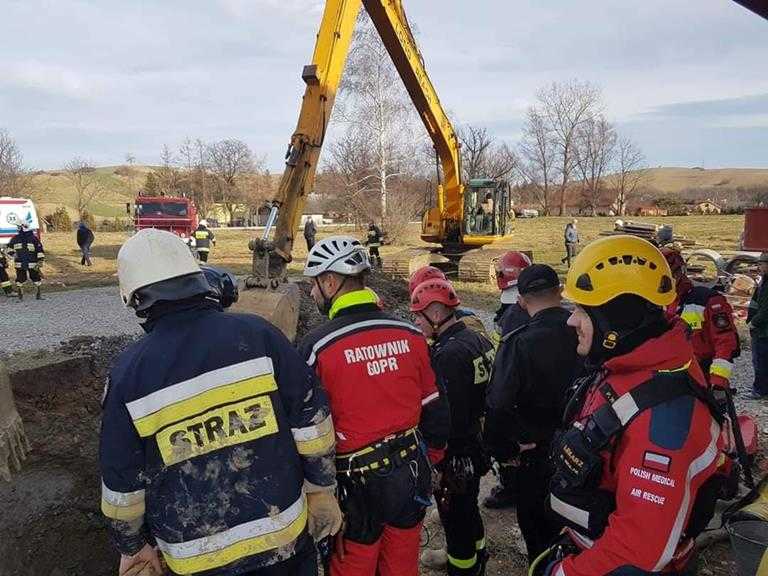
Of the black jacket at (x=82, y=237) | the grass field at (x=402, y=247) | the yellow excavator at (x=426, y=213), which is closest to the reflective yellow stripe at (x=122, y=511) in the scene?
the yellow excavator at (x=426, y=213)

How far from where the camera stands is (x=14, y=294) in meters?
14.1

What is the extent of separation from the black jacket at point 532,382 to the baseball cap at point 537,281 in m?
0.13

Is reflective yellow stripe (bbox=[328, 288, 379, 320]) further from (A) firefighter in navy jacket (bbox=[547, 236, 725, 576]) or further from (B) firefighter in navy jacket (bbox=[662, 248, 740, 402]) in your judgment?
(B) firefighter in navy jacket (bbox=[662, 248, 740, 402])

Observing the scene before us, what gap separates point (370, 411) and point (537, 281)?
1228 mm

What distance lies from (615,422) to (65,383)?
4063 millimetres

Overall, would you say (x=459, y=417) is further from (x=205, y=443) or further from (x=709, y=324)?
(x=709, y=324)

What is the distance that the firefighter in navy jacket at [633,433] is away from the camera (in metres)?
1.52

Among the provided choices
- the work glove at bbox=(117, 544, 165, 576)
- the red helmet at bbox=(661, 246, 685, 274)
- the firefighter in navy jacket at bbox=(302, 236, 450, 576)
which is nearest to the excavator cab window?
the red helmet at bbox=(661, 246, 685, 274)

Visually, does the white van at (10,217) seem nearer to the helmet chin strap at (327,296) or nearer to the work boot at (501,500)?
the work boot at (501,500)

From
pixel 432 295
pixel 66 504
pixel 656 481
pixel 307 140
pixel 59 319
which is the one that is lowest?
pixel 59 319

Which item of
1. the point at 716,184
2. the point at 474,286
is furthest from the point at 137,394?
the point at 716,184

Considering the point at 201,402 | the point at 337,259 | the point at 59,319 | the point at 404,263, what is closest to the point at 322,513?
the point at 201,402

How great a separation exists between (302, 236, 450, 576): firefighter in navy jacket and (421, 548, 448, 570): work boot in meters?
1.13

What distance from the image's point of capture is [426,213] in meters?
15.6
